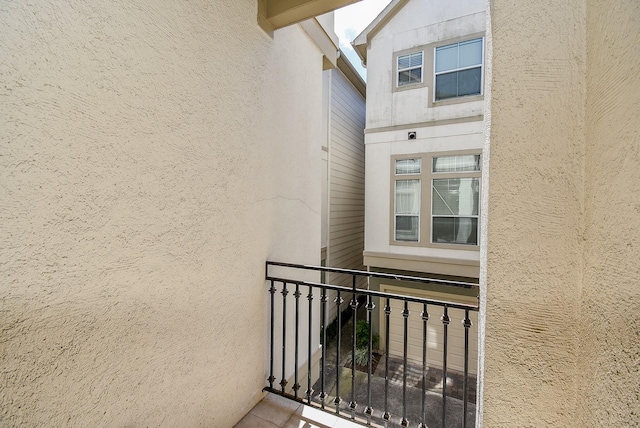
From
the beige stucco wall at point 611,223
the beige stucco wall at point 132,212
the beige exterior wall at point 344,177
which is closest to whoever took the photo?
the beige stucco wall at point 611,223

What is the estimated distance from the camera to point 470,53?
4.75 m

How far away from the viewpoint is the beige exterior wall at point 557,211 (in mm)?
753

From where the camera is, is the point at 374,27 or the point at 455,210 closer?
the point at 455,210

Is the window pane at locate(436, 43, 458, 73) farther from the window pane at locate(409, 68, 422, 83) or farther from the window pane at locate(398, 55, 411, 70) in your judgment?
the window pane at locate(398, 55, 411, 70)

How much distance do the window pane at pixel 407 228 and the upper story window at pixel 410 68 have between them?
8.76 ft

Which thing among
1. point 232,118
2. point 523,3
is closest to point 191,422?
point 232,118

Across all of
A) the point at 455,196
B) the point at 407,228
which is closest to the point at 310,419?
the point at 407,228

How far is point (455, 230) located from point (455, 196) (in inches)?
24.6

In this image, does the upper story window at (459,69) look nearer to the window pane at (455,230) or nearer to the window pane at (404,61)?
the window pane at (404,61)

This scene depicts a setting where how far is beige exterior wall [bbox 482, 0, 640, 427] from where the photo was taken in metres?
0.75

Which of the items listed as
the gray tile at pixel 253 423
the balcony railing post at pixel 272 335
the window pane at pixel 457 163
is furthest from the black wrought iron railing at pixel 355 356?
the window pane at pixel 457 163

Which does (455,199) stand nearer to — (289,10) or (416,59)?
(416,59)

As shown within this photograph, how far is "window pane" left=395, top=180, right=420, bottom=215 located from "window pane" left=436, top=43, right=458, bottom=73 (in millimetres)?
2132

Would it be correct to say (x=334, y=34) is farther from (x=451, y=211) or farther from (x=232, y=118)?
(x=451, y=211)
